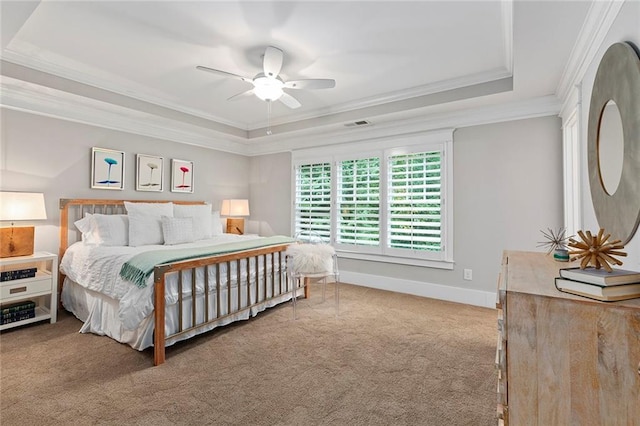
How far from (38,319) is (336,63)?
3.82 metres

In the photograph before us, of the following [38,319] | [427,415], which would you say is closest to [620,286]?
[427,415]

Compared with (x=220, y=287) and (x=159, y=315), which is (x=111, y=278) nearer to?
(x=159, y=315)

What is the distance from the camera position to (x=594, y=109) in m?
1.93

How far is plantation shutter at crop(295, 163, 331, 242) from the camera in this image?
4.88 metres

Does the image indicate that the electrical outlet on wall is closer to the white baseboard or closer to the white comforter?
the white baseboard

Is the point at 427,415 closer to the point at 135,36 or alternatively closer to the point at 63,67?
A: the point at 135,36

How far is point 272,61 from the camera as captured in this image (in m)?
2.65

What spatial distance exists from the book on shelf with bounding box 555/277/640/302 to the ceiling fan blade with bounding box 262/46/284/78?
8.35 ft

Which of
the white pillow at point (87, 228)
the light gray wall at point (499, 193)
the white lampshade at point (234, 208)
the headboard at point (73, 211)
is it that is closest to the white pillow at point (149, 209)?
the headboard at point (73, 211)

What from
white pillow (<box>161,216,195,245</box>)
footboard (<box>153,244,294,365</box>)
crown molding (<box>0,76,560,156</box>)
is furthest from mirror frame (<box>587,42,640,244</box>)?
white pillow (<box>161,216,195,245</box>)

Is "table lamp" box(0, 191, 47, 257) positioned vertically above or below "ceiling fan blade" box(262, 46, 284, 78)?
below

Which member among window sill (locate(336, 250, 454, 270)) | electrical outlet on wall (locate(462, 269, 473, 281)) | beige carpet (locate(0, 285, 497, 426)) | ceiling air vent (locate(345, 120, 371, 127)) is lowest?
beige carpet (locate(0, 285, 497, 426))

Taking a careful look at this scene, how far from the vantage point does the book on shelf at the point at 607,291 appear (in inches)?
36.9

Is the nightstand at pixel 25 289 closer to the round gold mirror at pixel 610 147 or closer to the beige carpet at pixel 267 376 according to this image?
the beige carpet at pixel 267 376
